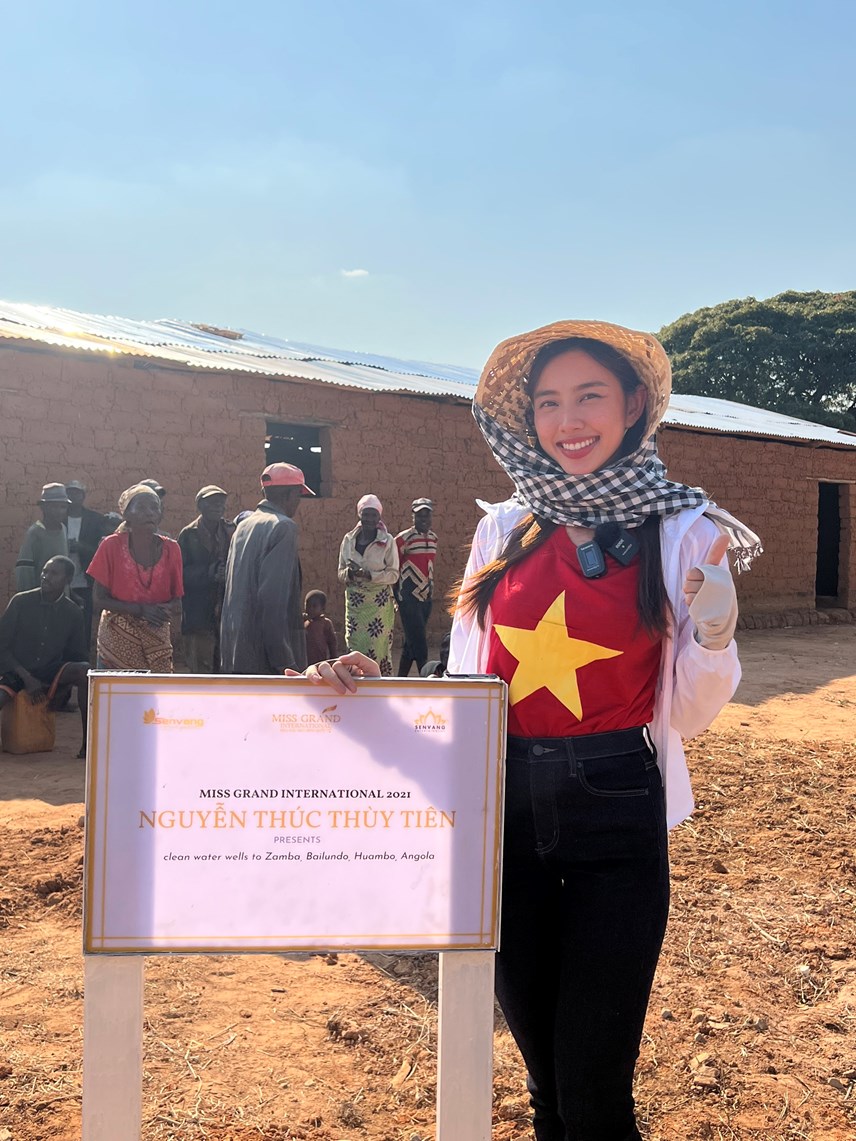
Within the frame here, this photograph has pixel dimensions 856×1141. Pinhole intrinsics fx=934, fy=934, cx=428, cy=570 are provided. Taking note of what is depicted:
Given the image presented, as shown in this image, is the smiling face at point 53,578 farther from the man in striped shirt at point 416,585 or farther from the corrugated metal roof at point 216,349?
the man in striped shirt at point 416,585

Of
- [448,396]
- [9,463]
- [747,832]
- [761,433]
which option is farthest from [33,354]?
[761,433]

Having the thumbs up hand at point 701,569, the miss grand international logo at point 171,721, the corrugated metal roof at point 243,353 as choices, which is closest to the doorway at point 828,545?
the corrugated metal roof at point 243,353

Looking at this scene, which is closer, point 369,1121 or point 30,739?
point 369,1121

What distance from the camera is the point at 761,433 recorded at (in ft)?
43.2

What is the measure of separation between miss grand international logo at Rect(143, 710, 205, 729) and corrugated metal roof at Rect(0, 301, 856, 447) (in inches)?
255

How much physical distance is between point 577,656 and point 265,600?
2.46 m

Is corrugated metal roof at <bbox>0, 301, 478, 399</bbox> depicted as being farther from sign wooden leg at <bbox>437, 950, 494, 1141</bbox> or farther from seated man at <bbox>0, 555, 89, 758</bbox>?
sign wooden leg at <bbox>437, 950, 494, 1141</bbox>

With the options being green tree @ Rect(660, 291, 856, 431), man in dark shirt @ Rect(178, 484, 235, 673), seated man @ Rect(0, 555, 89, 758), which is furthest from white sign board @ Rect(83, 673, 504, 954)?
green tree @ Rect(660, 291, 856, 431)

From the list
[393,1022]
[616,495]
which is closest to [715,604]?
[616,495]

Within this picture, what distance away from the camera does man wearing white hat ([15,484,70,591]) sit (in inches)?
250

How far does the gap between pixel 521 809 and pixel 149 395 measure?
23.2 ft

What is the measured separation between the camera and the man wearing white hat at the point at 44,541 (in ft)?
20.8

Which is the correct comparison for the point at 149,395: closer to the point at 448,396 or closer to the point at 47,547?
the point at 47,547

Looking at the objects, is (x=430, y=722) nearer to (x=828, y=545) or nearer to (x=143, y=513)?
(x=143, y=513)
